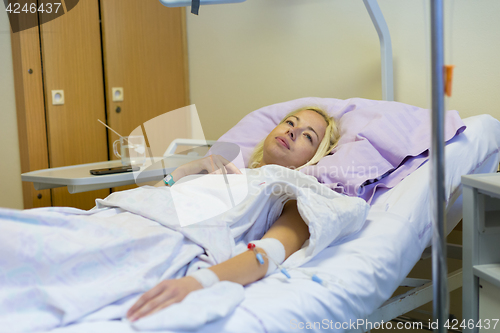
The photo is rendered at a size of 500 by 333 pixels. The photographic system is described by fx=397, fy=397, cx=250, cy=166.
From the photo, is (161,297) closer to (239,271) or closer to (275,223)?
(239,271)

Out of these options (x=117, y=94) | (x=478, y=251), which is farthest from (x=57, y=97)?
(x=478, y=251)

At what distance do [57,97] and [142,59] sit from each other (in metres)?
0.56

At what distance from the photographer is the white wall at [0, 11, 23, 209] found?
6.48 feet

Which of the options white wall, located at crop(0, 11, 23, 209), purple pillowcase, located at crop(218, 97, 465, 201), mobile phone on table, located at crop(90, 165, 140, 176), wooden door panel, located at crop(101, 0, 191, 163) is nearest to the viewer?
purple pillowcase, located at crop(218, 97, 465, 201)

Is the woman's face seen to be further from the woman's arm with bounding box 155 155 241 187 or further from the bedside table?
the bedside table

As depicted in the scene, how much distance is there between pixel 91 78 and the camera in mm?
2230

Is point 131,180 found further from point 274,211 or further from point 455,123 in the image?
point 455,123

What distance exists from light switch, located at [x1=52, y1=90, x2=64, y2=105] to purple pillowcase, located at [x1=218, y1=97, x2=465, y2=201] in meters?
1.21

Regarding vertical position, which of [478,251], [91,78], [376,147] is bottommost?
[478,251]

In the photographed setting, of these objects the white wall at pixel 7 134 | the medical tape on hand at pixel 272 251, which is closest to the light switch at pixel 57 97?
the white wall at pixel 7 134

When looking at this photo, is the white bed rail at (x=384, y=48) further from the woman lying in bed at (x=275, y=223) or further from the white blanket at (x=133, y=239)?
the white blanket at (x=133, y=239)

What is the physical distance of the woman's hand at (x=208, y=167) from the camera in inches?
50.6

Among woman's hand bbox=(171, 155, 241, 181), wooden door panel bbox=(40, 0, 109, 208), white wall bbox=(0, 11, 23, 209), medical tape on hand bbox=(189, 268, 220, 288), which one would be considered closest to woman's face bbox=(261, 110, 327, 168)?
woman's hand bbox=(171, 155, 241, 181)

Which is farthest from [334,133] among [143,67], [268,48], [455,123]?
[143,67]
